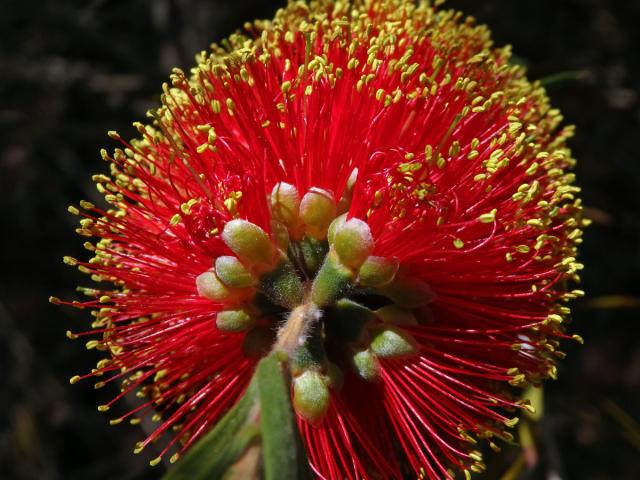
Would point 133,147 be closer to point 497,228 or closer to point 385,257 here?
point 385,257

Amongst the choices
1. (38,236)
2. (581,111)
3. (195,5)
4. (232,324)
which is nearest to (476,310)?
(232,324)

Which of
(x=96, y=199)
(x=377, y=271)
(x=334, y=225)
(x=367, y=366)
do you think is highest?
(x=96, y=199)

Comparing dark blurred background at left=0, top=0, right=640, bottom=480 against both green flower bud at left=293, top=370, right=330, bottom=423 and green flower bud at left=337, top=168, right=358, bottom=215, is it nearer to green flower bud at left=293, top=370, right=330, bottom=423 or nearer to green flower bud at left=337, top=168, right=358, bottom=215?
green flower bud at left=337, top=168, right=358, bottom=215

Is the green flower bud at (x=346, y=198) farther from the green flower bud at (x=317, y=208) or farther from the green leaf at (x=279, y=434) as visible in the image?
the green leaf at (x=279, y=434)

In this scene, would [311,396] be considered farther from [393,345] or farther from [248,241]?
[248,241]

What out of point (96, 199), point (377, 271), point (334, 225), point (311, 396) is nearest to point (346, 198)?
point (334, 225)

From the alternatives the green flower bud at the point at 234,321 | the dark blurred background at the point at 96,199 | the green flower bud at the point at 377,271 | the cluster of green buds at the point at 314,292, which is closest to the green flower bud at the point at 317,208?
the cluster of green buds at the point at 314,292
